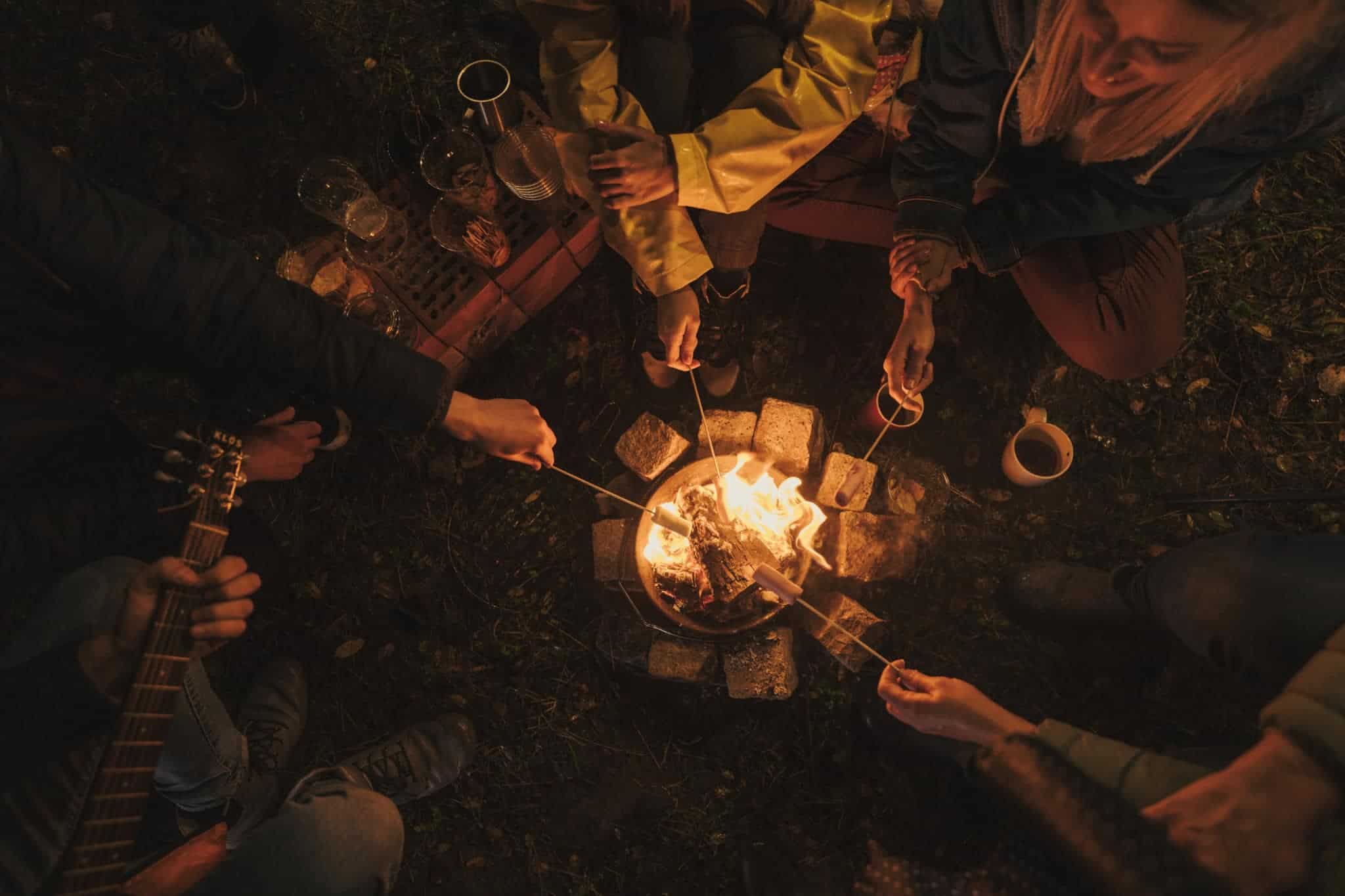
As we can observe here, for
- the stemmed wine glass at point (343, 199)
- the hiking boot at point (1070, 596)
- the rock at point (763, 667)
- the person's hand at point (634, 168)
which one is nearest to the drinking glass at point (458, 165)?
the stemmed wine glass at point (343, 199)

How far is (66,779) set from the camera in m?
2.19

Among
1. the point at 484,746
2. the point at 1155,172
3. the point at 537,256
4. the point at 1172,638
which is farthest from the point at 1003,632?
the point at 537,256

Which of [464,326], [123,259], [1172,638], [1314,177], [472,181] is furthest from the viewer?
[1314,177]

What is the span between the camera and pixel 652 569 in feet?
9.45

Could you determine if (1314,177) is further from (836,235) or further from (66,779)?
(66,779)

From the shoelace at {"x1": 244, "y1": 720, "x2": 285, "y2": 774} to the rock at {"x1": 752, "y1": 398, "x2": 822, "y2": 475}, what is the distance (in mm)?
2448

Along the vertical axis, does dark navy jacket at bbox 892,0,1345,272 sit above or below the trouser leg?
above

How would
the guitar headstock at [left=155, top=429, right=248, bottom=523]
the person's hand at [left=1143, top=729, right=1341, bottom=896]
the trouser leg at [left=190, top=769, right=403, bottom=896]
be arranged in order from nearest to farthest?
1. the person's hand at [left=1143, top=729, right=1341, bottom=896]
2. the guitar headstock at [left=155, top=429, right=248, bottom=523]
3. the trouser leg at [left=190, top=769, right=403, bottom=896]

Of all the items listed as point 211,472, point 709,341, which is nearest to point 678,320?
point 709,341

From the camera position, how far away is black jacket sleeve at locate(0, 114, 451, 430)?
6.17 ft

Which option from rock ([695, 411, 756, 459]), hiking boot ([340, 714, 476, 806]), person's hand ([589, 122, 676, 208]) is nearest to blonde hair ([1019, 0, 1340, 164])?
person's hand ([589, 122, 676, 208])

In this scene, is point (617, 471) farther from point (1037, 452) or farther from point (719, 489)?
point (1037, 452)

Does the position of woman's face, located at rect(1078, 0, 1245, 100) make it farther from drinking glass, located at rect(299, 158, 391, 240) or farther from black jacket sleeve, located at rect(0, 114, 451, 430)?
drinking glass, located at rect(299, 158, 391, 240)

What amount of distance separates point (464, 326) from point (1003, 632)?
282 cm
